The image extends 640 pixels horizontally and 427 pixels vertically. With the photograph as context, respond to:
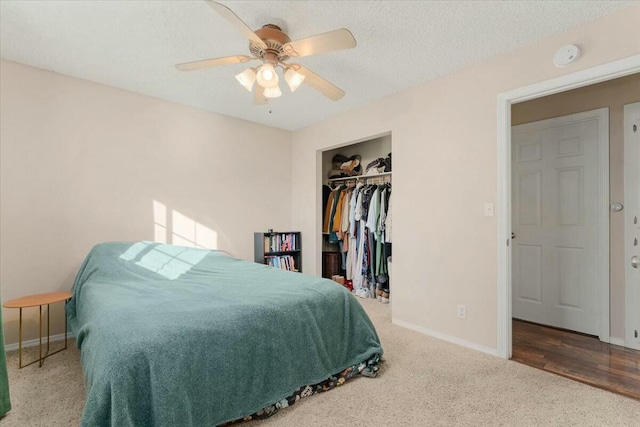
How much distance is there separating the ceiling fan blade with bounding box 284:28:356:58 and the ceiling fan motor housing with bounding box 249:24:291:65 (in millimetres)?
74

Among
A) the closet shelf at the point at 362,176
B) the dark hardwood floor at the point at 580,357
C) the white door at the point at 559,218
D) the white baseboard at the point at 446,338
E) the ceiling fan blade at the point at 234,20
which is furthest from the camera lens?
the closet shelf at the point at 362,176

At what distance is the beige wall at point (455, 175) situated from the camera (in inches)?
84.3

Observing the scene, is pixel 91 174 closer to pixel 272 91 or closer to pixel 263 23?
pixel 272 91

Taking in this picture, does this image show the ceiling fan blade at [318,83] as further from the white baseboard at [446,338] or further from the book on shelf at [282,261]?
the book on shelf at [282,261]

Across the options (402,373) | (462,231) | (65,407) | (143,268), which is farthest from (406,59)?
(65,407)

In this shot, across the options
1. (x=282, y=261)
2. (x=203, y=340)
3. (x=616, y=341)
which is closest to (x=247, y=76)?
(x=203, y=340)

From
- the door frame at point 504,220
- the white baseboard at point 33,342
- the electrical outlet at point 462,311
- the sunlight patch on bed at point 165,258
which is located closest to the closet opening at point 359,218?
the electrical outlet at point 462,311

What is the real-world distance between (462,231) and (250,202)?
261 centimetres

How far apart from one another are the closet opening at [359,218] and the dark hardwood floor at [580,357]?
1501 millimetres

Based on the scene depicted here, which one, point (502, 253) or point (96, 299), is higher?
point (502, 253)

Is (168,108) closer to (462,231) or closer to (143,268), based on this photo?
(143,268)

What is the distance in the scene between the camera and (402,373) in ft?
6.77

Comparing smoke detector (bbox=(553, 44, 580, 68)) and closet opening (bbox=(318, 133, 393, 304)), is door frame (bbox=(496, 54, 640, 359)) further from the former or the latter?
closet opening (bbox=(318, 133, 393, 304))

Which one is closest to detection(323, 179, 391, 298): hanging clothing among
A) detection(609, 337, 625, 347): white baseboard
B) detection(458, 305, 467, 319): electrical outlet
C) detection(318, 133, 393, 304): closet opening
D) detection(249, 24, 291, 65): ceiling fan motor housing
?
detection(318, 133, 393, 304): closet opening
